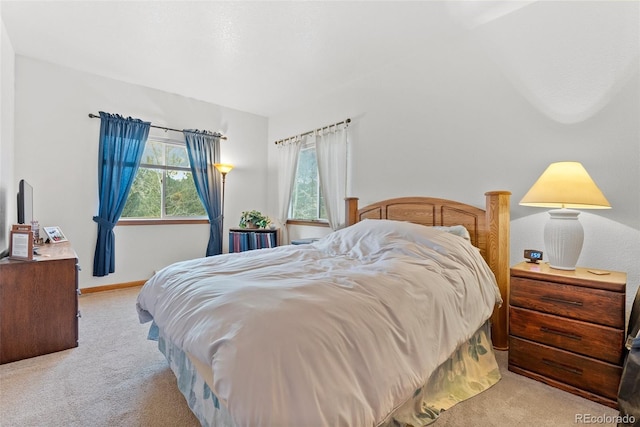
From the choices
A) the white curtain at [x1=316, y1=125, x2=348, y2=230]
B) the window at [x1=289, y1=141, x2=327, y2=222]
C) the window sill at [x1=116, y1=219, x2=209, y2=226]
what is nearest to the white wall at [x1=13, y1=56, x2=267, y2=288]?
the window sill at [x1=116, y1=219, x2=209, y2=226]

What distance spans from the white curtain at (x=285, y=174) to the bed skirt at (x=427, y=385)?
268 centimetres

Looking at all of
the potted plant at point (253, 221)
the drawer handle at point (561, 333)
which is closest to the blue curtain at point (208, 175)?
the potted plant at point (253, 221)

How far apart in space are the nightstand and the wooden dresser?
10.2ft

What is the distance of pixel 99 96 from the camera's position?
3.53 metres

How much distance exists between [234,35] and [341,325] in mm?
2649

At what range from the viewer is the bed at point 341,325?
879mm

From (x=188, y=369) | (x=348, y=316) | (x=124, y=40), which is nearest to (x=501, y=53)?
(x=348, y=316)

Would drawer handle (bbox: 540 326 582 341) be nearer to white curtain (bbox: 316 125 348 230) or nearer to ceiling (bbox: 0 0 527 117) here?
white curtain (bbox: 316 125 348 230)

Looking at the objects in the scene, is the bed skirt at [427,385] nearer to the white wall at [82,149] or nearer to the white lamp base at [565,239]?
the white lamp base at [565,239]

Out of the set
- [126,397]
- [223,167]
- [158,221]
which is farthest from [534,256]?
[158,221]

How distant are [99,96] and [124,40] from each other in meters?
1.17

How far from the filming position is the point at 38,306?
2.11 metres

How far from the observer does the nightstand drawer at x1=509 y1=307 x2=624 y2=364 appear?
1528mm

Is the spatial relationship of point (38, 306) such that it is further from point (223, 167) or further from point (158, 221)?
point (223, 167)
